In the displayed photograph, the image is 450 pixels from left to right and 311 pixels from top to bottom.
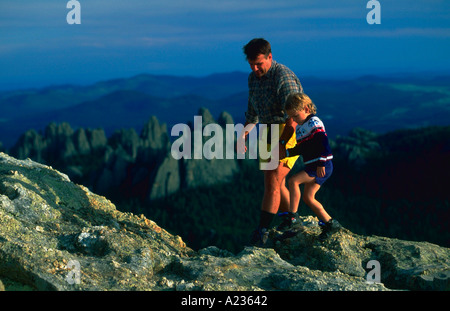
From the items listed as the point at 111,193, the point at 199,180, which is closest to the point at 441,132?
the point at 199,180

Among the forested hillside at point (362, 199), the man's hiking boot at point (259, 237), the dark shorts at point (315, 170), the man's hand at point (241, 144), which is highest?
the man's hand at point (241, 144)

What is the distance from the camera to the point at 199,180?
10081cm

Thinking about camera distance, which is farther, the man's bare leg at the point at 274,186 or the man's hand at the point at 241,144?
the man's hand at the point at 241,144

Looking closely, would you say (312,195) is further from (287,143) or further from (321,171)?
(287,143)

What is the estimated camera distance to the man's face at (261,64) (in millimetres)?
9461

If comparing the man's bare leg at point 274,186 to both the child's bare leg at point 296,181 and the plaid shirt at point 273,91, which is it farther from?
the plaid shirt at point 273,91

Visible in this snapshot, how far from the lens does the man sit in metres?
9.52

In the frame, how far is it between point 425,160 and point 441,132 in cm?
1526

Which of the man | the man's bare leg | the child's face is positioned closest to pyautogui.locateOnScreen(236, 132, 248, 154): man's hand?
the man

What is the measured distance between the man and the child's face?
0.42m

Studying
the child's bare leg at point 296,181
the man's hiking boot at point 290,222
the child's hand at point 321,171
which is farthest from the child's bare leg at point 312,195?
the man's hiking boot at point 290,222

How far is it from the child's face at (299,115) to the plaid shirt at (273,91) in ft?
1.54

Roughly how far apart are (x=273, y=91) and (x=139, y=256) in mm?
4501
